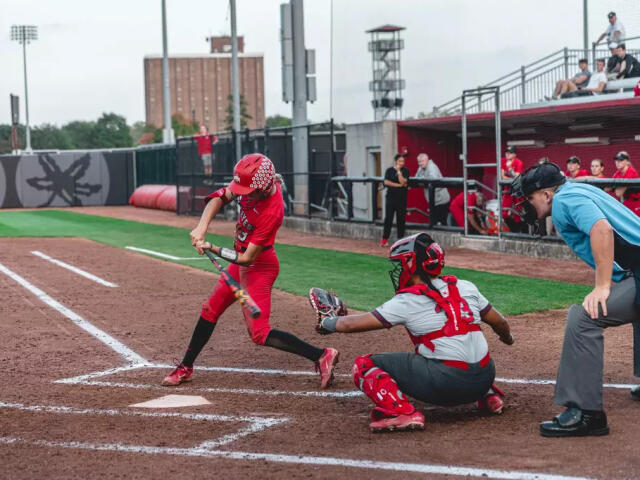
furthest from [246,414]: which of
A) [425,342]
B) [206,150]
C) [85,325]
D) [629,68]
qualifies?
[206,150]

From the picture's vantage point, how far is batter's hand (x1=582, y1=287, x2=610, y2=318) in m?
5.15

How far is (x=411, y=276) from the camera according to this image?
559 cm

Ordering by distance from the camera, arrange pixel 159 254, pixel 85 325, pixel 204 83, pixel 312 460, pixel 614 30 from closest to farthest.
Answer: pixel 312 460 < pixel 85 325 < pixel 159 254 < pixel 614 30 < pixel 204 83

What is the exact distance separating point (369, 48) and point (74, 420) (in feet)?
78.9

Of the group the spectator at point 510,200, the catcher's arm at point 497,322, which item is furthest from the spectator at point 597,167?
the catcher's arm at point 497,322

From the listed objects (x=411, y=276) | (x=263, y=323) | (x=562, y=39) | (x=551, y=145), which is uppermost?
(x=562, y=39)

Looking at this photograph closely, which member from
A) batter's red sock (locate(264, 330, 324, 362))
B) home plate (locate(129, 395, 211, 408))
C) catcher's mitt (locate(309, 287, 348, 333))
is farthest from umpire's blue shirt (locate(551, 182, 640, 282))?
home plate (locate(129, 395, 211, 408))

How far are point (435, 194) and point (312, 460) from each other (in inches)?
587

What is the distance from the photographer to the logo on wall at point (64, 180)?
41.7 m

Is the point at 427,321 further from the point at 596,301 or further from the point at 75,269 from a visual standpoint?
the point at 75,269

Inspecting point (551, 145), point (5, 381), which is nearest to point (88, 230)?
point (551, 145)

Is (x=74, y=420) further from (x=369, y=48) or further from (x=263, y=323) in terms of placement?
(x=369, y=48)

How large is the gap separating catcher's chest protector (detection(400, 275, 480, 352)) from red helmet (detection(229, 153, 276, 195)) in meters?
1.56

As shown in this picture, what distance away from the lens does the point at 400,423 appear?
18.1 ft
